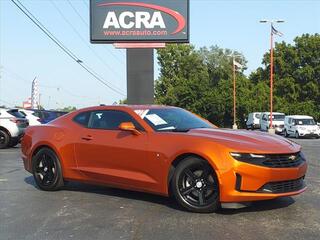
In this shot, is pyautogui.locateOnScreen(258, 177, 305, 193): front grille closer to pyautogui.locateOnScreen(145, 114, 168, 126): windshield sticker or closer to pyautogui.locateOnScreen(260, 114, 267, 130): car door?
pyautogui.locateOnScreen(145, 114, 168, 126): windshield sticker

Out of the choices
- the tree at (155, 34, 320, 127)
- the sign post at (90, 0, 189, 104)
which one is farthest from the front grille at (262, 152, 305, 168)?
the tree at (155, 34, 320, 127)

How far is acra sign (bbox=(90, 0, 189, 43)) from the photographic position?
31.9 meters

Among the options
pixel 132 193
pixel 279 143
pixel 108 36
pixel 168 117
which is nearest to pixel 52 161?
pixel 132 193

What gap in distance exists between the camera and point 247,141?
21.6ft

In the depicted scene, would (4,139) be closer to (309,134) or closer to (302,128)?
(302,128)

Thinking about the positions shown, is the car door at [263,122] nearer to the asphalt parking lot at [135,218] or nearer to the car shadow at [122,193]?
the asphalt parking lot at [135,218]

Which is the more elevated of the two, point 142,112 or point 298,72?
point 298,72

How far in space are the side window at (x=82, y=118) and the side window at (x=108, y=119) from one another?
0.08 m

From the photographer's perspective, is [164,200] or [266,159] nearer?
[266,159]

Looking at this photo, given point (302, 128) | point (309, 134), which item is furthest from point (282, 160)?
point (309, 134)

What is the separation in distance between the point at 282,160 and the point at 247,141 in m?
0.48

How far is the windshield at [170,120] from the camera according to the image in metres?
7.37

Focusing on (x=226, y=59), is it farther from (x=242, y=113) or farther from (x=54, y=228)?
(x=54, y=228)

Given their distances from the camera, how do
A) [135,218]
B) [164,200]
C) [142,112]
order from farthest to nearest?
1. [142,112]
2. [164,200]
3. [135,218]
